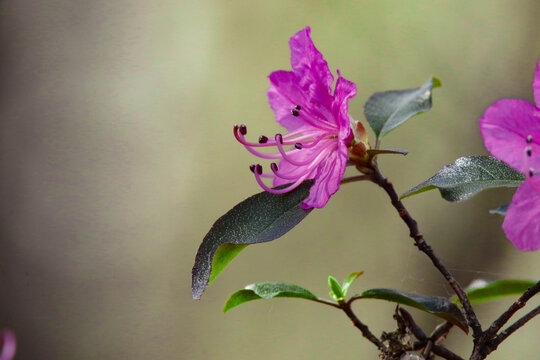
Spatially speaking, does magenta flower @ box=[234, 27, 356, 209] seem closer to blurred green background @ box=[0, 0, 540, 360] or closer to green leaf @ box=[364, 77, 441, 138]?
green leaf @ box=[364, 77, 441, 138]

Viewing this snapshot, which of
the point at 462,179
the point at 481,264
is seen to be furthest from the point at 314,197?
the point at 481,264

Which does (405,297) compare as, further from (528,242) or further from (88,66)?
(88,66)

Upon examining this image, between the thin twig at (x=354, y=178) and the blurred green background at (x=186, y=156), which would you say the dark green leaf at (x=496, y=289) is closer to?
the thin twig at (x=354, y=178)

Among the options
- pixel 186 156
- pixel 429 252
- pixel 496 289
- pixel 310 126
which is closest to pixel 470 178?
pixel 429 252

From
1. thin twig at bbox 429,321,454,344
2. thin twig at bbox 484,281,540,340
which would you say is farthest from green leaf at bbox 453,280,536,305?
thin twig at bbox 484,281,540,340

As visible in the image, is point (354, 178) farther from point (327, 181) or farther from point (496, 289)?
point (496, 289)
